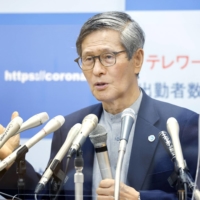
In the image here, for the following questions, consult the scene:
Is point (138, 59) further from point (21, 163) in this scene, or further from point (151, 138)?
point (21, 163)

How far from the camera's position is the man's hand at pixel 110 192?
2258mm

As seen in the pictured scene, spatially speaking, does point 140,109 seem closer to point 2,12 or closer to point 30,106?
point 30,106

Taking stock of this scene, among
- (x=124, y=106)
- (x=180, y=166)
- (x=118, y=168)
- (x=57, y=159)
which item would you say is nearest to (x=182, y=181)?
(x=180, y=166)

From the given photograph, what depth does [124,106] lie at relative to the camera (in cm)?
283

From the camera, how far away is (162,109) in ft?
9.51

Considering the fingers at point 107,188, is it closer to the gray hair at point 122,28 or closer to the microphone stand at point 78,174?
the microphone stand at point 78,174

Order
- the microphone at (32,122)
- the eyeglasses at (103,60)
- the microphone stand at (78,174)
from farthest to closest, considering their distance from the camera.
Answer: the eyeglasses at (103,60) < the microphone at (32,122) < the microphone stand at (78,174)

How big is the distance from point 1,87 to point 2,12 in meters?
0.47

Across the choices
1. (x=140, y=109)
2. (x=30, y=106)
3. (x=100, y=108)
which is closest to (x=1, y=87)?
(x=30, y=106)

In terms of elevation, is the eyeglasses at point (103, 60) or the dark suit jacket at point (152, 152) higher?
the eyeglasses at point (103, 60)

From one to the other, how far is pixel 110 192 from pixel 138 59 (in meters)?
0.89

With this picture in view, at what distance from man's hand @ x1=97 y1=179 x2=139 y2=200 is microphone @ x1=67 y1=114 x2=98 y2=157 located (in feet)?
0.92

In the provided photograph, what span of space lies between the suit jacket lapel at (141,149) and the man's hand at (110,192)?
0.34m

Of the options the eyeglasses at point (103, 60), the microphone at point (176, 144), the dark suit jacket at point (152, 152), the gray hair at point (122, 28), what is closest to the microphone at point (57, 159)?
the dark suit jacket at point (152, 152)
